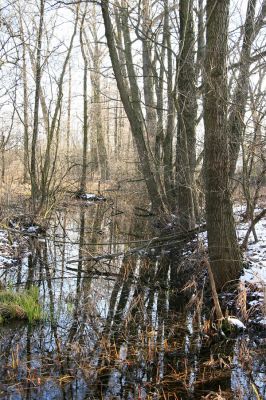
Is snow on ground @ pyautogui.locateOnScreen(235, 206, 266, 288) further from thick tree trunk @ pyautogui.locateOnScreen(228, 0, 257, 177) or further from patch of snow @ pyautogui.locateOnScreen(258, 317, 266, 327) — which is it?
thick tree trunk @ pyautogui.locateOnScreen(228, 0, 257, 177)

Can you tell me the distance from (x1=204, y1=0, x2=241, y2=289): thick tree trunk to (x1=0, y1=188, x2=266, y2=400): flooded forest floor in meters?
0.44

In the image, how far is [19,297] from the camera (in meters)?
6.31

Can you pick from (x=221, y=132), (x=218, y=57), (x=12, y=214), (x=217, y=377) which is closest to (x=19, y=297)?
(x=217, y=377)

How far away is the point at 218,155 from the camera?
6750 millimetres

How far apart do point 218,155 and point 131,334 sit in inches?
118

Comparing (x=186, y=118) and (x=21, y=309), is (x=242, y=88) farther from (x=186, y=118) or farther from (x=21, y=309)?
(x=21, y=309)

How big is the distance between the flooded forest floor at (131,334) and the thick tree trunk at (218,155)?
0.44 meters

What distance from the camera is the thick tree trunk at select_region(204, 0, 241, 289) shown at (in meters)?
6.75

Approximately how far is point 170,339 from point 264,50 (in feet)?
18.5

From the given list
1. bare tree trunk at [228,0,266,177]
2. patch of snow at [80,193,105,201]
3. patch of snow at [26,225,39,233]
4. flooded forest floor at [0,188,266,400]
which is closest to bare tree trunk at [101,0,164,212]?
patch of snow at [26,225,39,233]

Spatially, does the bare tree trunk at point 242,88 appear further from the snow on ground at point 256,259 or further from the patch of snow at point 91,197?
the patch of snow at point 91,197

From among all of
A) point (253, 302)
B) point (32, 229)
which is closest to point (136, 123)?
point (32, 229)

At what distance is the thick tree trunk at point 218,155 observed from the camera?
675cm

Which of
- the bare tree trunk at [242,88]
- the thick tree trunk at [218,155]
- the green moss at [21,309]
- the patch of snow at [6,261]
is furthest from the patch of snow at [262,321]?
the patch of snow at [6,261]
